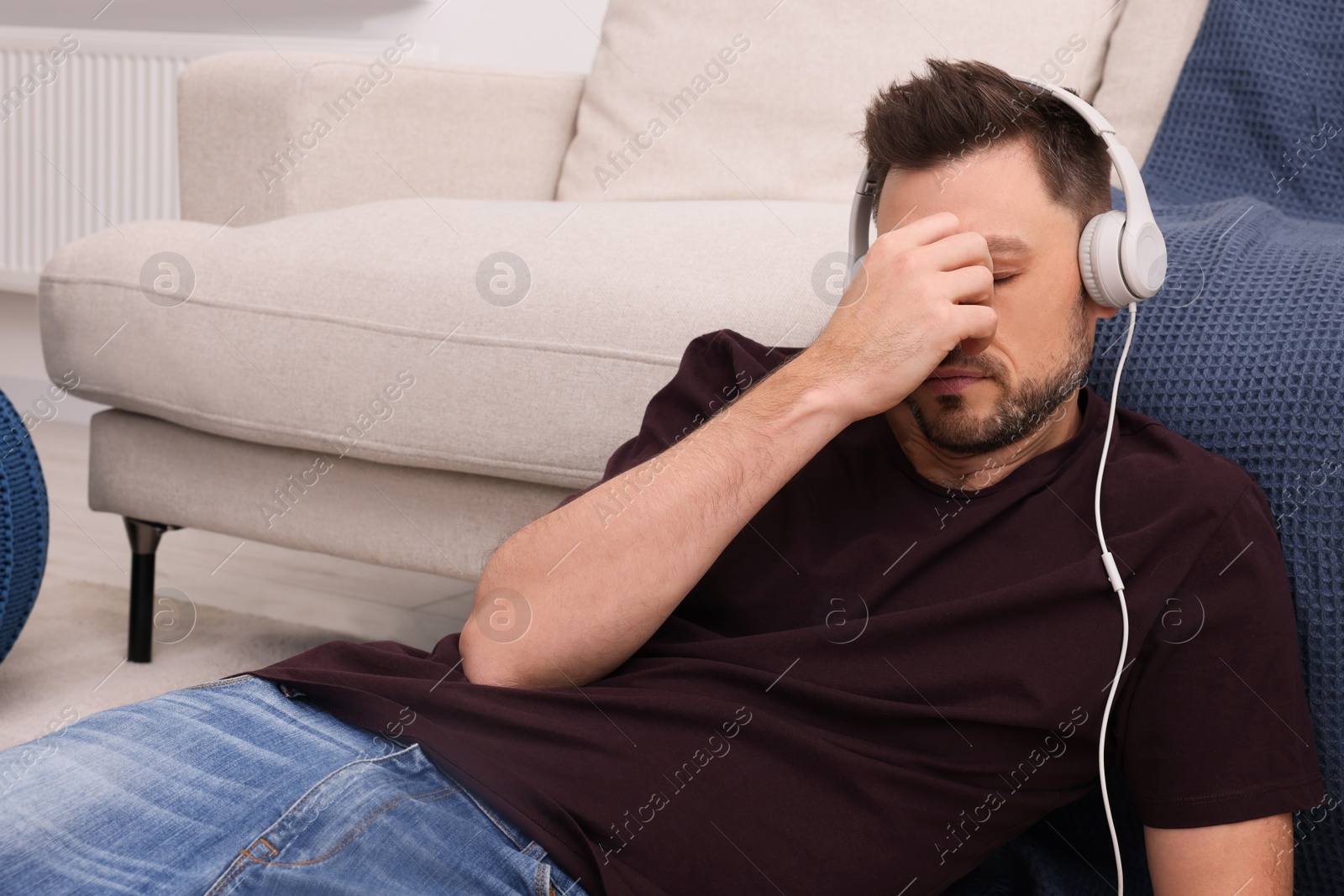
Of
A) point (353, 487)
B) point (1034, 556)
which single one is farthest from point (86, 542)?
point (1034, 556)

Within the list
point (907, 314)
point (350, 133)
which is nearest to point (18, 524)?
point (350, 133)

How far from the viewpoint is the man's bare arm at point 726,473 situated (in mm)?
728

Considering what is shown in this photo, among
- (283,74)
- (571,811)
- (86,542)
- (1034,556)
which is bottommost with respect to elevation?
(86,542)

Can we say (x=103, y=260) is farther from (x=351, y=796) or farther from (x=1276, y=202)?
(x=1276, y=202)

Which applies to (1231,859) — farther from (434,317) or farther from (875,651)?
(434,317)

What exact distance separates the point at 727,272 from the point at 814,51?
25.7 inches

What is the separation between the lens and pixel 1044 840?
2.97ft

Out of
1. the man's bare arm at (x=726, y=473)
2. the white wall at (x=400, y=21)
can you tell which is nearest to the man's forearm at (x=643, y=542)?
the man's bare arm at (x=726, y=473)

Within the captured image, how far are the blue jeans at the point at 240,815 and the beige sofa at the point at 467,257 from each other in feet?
1.61

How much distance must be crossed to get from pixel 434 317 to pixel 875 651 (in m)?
0.63

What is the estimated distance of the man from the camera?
2.15 ft

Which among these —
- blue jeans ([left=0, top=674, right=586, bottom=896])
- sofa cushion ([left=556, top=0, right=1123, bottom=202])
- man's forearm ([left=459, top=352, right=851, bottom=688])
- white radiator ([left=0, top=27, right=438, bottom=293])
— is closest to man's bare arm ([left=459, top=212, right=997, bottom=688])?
man's forearm ([left=459, top=352, right=851, bottom=688])

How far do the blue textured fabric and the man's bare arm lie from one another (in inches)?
26.5

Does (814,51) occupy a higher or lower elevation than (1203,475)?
higher
